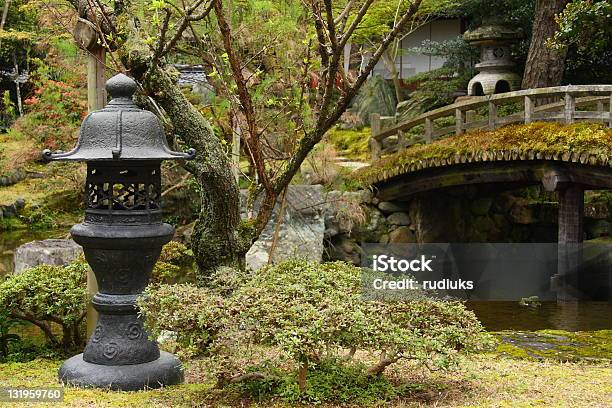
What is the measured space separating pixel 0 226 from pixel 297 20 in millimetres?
12044

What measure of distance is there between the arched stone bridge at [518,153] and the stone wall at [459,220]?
455 millimetres

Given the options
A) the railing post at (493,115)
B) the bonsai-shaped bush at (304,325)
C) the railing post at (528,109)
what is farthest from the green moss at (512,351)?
the railing post at (493,115)

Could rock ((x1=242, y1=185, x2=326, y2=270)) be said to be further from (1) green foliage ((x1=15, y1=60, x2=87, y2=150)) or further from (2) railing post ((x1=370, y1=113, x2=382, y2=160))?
(1) green foliage ((x1=15, y1=60, x2=87, y2=150))

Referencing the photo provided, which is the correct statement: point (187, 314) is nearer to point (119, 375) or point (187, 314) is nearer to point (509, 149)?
point (119, 375)

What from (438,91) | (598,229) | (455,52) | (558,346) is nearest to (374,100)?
(438,91)

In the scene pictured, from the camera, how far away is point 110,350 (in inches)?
247

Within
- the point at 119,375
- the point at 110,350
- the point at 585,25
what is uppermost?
the point at 585,25

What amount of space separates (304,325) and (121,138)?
200 centimetres

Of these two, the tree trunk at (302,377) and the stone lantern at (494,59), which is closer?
the tree trunk at (302,377)

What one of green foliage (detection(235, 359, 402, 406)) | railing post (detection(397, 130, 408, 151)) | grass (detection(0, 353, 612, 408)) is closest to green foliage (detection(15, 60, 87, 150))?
railing post (detection(397, 130, 408, 151))

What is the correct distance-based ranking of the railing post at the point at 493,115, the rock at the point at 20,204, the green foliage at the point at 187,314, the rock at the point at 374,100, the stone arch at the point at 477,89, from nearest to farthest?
the green foliage at the point at 187,314 → the railing post at the point at 493,115 → the stone arch at the point at 477,89 → the rock at the point at 20,204 → the rock at the point at 374,100

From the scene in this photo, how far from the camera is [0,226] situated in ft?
66.5

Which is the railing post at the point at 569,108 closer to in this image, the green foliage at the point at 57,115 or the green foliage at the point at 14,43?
the green foliage at the point at 57,115

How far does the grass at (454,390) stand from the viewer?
5750mm
